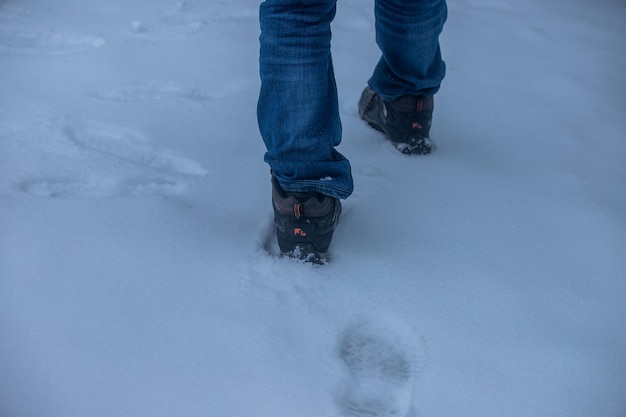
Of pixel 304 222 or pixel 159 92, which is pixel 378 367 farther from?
pixel 159 92

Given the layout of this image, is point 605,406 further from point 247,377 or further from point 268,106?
point 268,106

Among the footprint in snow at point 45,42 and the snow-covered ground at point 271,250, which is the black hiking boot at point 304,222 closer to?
the snow-covered ground at point 271,250

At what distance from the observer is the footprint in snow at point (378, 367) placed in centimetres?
83

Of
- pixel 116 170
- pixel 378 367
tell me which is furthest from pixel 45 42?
pixel 378 367

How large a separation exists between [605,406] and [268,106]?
66cm

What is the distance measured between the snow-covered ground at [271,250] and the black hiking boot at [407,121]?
4cm

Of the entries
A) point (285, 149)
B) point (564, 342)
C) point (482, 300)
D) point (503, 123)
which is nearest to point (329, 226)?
point (285, 149)

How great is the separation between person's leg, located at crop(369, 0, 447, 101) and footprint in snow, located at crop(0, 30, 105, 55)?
34.2 inches

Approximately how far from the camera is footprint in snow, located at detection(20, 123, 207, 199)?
1141 millimetres

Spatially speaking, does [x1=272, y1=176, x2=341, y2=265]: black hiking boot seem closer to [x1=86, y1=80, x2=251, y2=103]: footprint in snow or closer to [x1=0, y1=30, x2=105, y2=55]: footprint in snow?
[x1=86, y1=80, x2=251, y2=103]: footprint in snow

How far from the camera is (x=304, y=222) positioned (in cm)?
100

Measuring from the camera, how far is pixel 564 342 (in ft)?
3.03

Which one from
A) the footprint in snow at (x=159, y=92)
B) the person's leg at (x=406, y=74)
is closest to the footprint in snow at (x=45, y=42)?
the footprint in snow at (x=159, y=92)

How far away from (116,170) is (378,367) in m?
0.66
